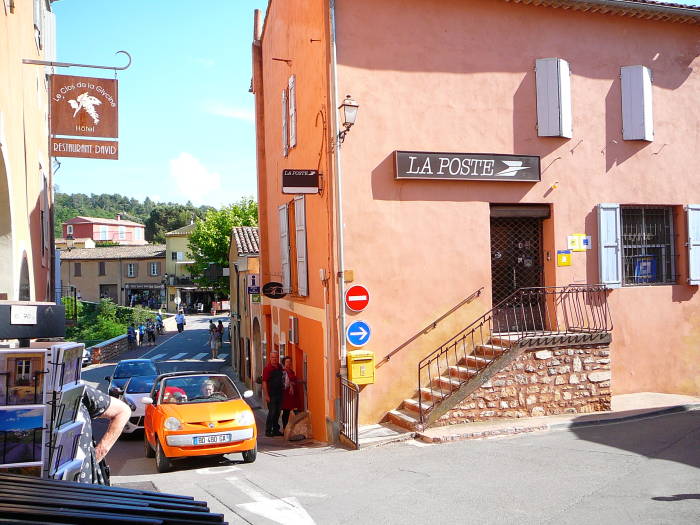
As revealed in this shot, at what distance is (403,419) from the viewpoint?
11484mm

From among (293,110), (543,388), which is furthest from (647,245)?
(293,110)

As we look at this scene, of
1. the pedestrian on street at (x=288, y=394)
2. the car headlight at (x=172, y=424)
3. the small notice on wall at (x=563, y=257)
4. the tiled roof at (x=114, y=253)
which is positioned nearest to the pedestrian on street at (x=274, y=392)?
the pedestrian on street at (x=288, y=394)

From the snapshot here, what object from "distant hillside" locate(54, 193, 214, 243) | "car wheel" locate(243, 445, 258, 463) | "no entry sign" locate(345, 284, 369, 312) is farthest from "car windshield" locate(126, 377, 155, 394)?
"distant hillside" locate(54, 193, 214, 243)

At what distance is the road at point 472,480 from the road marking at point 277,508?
0.5 inches

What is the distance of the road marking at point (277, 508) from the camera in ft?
23.2

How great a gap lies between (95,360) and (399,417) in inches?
1098

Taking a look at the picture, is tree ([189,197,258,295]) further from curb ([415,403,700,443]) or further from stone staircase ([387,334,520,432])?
curb ([415,403,700,443])

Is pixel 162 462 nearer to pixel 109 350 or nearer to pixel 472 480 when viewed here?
pixel 472 480

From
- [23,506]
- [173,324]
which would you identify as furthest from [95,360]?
[23,506]

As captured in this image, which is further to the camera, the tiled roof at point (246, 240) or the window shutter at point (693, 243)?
the tiled roof at point (246, 240)

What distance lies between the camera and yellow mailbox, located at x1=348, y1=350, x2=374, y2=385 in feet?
38.1

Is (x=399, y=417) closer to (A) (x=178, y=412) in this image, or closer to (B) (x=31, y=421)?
(A) (x=178, y=412)

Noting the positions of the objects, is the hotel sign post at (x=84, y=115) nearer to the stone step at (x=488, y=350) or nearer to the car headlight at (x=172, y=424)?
the car headlight at (x=172, y=424)

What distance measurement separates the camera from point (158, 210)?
326 feet
